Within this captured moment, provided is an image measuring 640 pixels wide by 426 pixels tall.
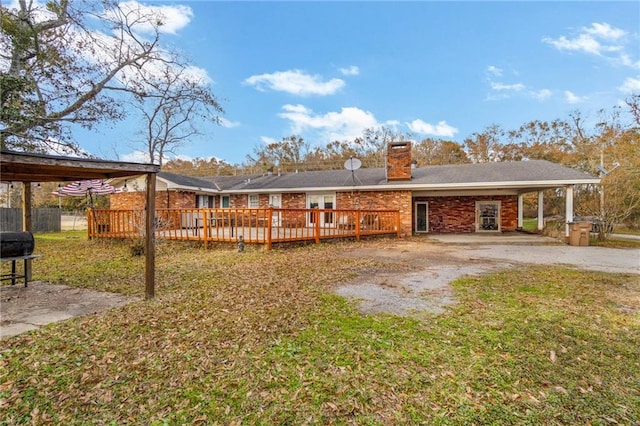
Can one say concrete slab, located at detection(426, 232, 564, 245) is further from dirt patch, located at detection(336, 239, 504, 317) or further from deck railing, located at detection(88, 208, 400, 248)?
dirt patch, located at detection(336, 239, 504, 317)

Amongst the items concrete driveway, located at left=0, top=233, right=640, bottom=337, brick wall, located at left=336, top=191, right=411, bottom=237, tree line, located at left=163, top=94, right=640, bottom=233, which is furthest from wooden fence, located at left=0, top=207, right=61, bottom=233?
brick wall, located at left=336, top=191, right=411, bottom=237

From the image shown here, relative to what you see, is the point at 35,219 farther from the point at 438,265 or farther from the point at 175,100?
the point at 438,265

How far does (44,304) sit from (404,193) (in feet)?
42.5

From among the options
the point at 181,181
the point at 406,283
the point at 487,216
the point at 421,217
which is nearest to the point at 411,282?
the point at 406,283

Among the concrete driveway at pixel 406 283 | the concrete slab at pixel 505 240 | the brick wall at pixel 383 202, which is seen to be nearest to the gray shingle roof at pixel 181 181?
the brick wall at pixel 383 202

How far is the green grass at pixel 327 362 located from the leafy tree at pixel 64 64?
7.61 meters

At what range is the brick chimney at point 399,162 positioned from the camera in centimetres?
1492

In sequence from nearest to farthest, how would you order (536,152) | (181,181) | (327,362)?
(327,362), (181,181), (536,152)

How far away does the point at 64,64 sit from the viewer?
9352mm

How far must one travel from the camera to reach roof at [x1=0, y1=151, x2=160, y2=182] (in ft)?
11.2

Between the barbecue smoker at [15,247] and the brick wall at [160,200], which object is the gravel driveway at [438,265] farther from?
the brick wall at [160,200]

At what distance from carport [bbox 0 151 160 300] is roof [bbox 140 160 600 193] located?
1012 cm

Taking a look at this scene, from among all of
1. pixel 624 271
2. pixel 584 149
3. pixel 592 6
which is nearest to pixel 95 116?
pixel 624 271

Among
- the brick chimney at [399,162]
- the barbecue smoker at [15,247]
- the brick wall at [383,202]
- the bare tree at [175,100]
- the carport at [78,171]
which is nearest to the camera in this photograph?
the carport at [78,171]
